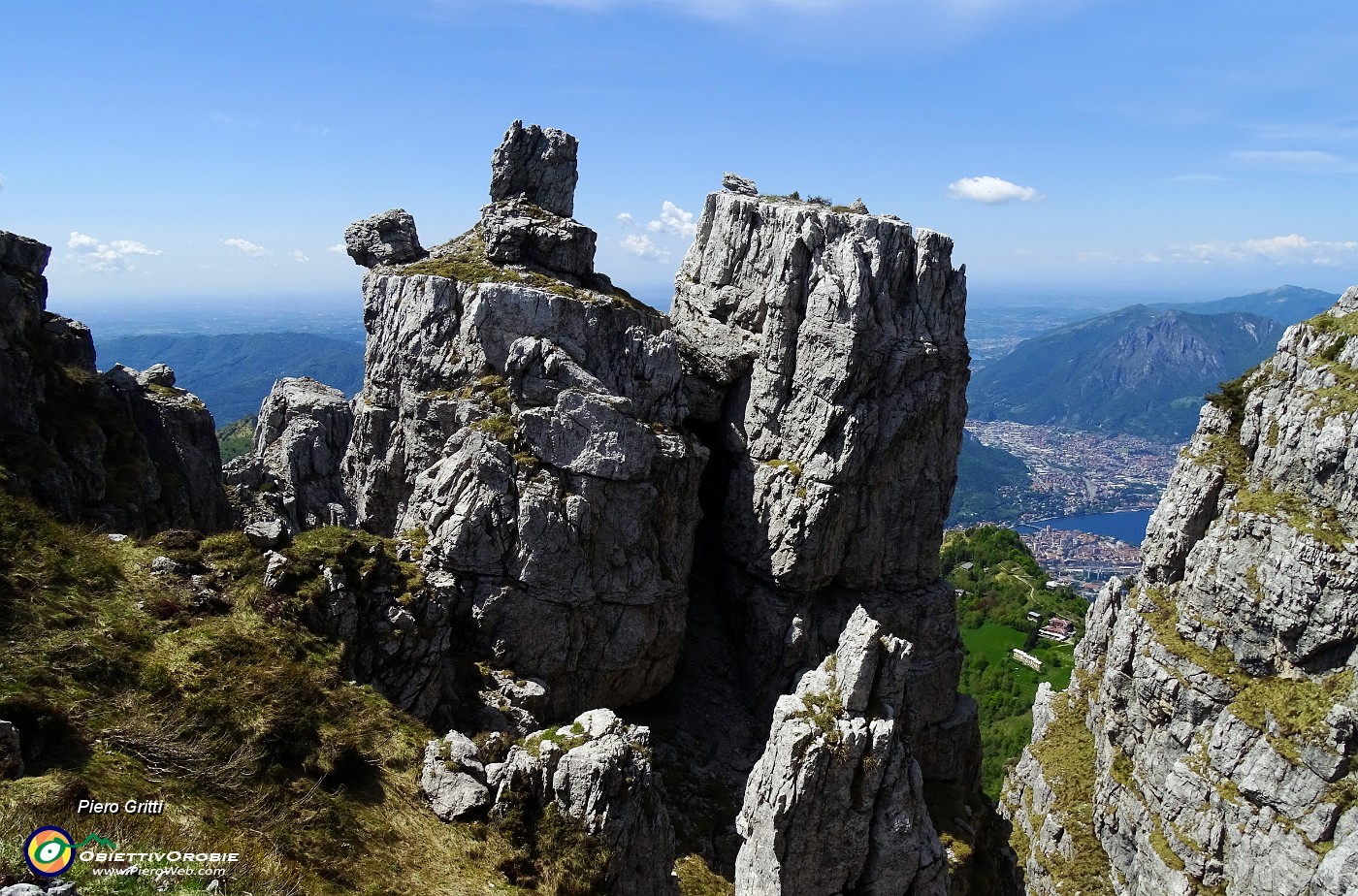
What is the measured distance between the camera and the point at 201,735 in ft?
Answer: 58.3

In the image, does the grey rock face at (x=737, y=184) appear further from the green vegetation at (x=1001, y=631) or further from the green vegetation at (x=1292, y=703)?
the green vegetation at (x=1001, y=631)

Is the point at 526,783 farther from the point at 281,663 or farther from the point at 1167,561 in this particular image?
the point at 1167,561

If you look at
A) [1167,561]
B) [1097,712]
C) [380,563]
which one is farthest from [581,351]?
[1097,712]

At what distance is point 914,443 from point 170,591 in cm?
3423

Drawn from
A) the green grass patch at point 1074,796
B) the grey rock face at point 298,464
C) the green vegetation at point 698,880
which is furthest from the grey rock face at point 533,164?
the green grass patch at point 1074,796

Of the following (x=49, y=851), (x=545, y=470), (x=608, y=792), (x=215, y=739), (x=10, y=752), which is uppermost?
(x=545, y=470)

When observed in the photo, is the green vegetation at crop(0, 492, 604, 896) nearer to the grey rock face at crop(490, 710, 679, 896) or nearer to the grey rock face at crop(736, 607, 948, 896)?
the grey rock face at crop(490, 710, 679, 896)

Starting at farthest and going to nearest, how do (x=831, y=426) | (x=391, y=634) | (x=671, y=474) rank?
1. (x=831, y=426)
2. (x=671, y=474)
3. (x=391, y=634)

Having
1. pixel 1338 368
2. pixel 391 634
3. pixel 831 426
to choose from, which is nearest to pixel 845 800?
pixel 391 634

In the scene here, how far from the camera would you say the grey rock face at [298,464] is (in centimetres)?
4500

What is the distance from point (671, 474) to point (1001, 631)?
344 feet

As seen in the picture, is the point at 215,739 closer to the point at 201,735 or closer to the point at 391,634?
the point at 201,735

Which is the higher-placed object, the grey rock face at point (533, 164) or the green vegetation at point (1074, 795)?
the grey rock face at point (533, 164)

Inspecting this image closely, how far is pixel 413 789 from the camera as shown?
21.1 meters
